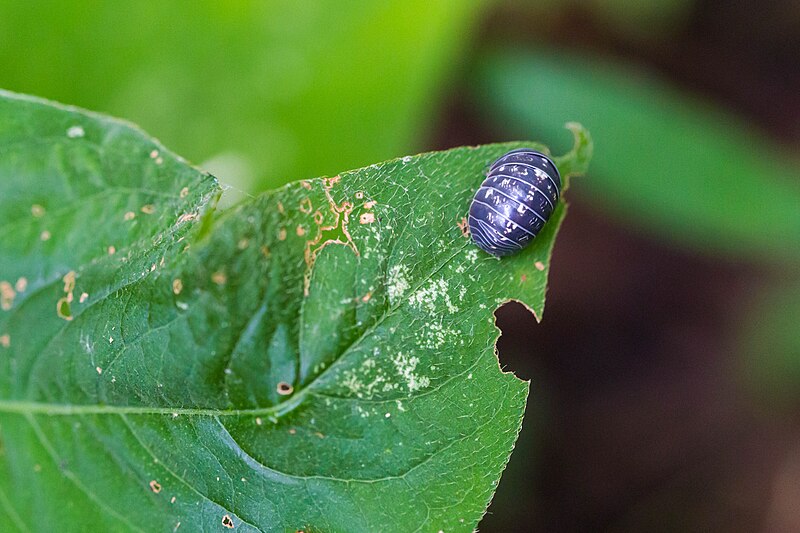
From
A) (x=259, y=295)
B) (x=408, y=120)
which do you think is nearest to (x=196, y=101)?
(x=408, y=120)

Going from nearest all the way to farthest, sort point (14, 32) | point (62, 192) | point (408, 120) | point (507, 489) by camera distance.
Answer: point (62, 192), point (14, 32), point (408, 120), point (507, 489)

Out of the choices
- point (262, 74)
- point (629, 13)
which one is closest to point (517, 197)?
point (262, 74)

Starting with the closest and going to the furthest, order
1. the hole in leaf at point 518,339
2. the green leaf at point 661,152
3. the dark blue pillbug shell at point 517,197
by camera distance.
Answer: the dark blue pillbug shell at point 517,197, the green leaf at point 661,152, the hole in leaf at point 518,339

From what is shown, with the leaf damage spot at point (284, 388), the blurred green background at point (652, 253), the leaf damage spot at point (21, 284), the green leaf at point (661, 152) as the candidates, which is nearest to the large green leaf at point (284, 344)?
the leaf damage spot at point (284, 388)

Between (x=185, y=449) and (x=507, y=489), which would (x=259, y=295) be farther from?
(x=507, y=489)

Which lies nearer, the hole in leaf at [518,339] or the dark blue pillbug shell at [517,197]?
the dark blue pillbug shell at [517,197]

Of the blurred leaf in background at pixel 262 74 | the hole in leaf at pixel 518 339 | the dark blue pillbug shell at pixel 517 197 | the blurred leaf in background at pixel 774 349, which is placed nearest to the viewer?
the dark blue pillbug shell at pixel 517 197

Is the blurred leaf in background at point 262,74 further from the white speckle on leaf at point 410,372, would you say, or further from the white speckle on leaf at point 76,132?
the white speckle on leaf at point 410,372
